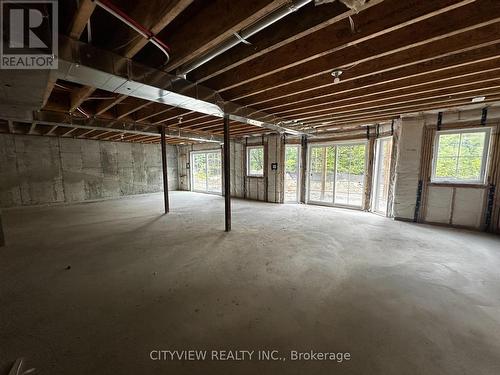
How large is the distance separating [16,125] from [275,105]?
22.2 feet

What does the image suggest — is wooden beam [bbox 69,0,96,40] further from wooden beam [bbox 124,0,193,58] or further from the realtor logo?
wooden beam [bbox 124,0,193,58]

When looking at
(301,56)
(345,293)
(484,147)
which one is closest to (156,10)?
(301,56)

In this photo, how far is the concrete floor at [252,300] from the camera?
4.54ft

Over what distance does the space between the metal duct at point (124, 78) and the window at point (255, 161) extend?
4.25 m

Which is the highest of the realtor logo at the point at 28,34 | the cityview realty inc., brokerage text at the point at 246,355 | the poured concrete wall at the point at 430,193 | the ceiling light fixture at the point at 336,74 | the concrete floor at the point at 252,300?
the ceiling light fixture at the point at 336,74

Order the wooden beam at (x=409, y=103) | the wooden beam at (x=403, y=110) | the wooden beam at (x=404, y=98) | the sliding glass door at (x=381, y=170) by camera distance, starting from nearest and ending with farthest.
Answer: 1. the wooden beam at (x=404, y=98)
2. the wooden beam at (x=409, y=103)
3. the wooden beam at (x=403, y=110)
4. the sliding glass door at (x=381, y=170)

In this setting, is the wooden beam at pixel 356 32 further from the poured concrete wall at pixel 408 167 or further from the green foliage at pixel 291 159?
the green foliage at pixel 291 159

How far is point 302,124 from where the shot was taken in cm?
529

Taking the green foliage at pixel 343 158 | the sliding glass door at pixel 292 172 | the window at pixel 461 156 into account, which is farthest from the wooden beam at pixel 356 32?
the sliding glass door at pixel 292 172

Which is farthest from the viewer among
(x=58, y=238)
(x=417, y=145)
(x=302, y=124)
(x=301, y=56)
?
(x=302, y=124)

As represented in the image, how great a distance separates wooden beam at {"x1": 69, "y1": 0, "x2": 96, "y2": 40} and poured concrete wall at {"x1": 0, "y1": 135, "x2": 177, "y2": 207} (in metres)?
6.86

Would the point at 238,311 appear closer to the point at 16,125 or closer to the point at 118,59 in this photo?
the point at 118,59

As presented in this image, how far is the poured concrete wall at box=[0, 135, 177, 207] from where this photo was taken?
19.4 ft

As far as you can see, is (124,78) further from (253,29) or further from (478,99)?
(478,99)
